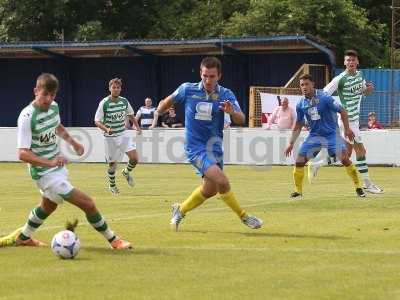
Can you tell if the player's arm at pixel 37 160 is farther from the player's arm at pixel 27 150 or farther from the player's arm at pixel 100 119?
the player's arm at pixel 100 119

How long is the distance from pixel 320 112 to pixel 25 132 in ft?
25.2

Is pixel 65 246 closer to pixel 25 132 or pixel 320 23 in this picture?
pixel 25 132

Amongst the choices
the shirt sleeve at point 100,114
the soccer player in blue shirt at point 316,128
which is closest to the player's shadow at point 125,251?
the soccer player in blue shirt at point 316,128

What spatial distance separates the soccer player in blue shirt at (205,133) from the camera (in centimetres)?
1272

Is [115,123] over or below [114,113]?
below

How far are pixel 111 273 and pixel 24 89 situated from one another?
3845cm

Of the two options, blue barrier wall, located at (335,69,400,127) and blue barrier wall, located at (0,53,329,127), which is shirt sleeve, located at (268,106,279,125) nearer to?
blue barrier wall, located at (335,69,400,127)

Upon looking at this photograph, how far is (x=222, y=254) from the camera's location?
10.6 m

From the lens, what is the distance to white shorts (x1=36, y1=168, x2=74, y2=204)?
10.7 meters

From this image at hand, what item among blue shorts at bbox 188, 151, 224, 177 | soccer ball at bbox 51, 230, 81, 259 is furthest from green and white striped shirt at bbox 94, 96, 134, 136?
soccer ball at bbox 51, 230, 81, 259

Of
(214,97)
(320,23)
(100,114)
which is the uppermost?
(320,23)

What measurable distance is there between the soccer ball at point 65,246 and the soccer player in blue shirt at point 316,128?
7.33 metres

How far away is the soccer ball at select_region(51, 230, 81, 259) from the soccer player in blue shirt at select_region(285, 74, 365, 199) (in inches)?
289

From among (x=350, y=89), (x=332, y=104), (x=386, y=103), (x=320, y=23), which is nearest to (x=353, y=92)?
(x=350, y=89)
